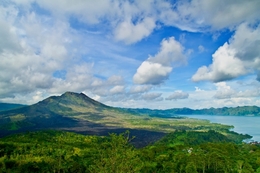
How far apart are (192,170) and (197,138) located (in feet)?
396

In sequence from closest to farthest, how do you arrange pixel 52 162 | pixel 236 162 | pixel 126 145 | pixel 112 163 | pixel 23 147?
1. pixel 112 163
2. pixel 126 145
3. pixel 236 162
4. pixel 52 162
5. pixel 23 147

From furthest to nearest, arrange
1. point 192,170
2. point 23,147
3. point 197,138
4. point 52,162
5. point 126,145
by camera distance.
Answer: point 197,138 → point 23,147 → point 52,162 → point 192,170 → point 126,145

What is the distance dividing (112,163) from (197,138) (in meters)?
160

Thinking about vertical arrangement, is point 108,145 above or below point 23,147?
above

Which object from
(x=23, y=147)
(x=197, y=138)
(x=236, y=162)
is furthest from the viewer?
(x=197, y=138)

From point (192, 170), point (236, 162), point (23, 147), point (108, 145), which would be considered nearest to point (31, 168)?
point (23, 147)

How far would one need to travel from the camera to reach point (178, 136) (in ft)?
549

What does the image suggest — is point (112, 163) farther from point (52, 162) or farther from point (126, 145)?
point (52, 162)

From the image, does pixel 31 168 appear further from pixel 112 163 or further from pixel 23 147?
pixel 112 163

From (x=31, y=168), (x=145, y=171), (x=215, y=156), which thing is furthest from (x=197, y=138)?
(x=31, y=168)

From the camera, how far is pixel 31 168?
6000 centimetres

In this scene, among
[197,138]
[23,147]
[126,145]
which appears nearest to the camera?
[126,145]

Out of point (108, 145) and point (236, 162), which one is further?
→ point (236, 162)

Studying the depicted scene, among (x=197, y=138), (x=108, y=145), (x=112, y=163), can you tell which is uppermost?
(x=108, y=145)
